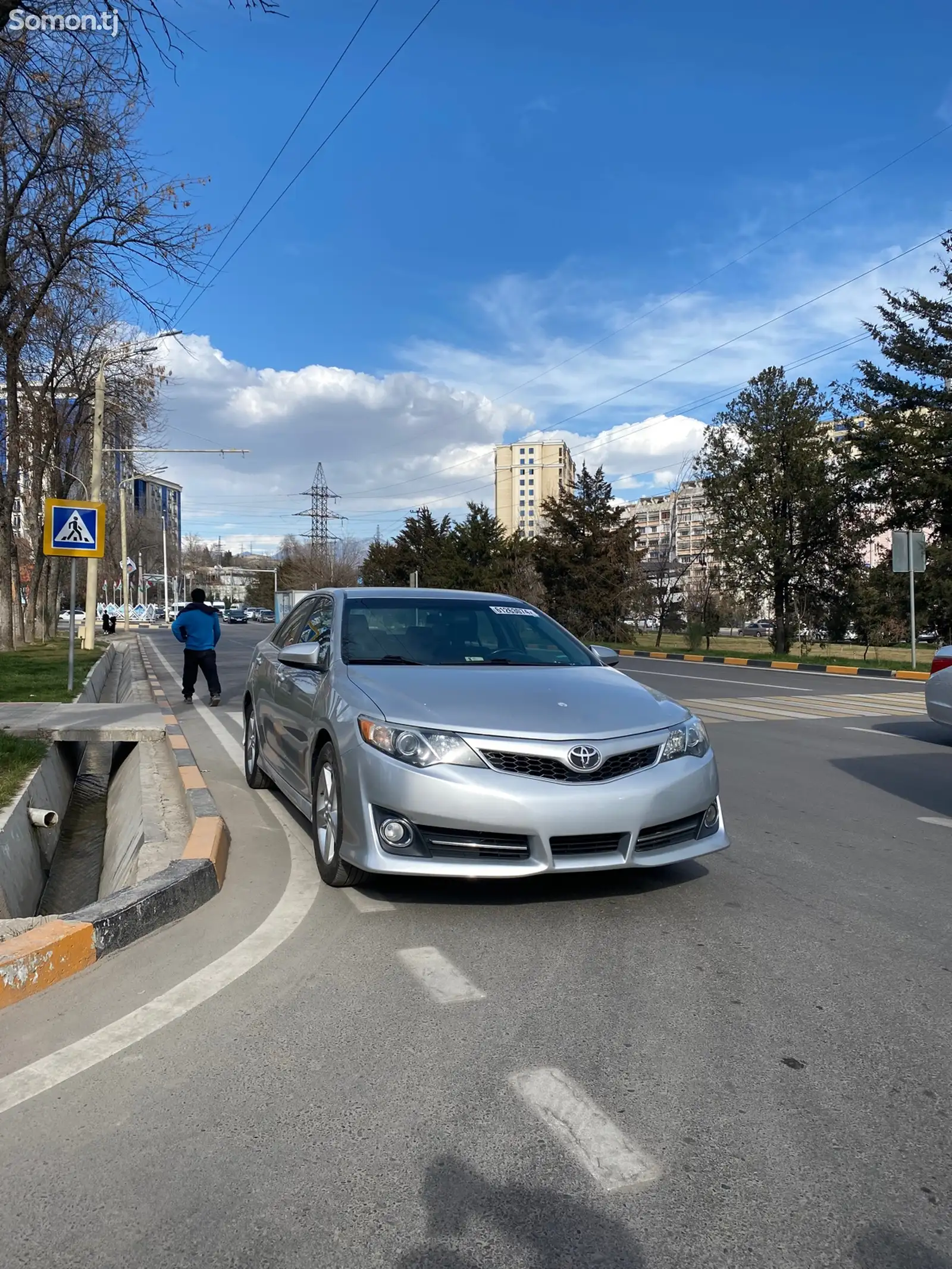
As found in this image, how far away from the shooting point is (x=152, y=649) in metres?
38.4

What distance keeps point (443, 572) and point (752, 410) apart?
2661 centimetres

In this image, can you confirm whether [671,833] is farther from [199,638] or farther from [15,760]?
[199,638]

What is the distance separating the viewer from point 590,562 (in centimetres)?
4175

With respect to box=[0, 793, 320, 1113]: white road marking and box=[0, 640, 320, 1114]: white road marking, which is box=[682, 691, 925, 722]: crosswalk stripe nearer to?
box=[0, 640, 320, 1114]: white road marking

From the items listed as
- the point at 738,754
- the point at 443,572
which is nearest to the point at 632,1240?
the point at 738,754

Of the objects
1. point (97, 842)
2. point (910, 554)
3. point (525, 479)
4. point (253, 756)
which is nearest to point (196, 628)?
point (97, 842)

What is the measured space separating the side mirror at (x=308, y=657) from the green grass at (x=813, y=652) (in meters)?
19.7

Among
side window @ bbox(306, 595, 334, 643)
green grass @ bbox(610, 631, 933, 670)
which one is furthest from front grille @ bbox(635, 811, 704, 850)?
green grass @ bbox(610, 631, 933, 670)

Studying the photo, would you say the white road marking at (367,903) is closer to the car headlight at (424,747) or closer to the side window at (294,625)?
the car headlight at (424,747)

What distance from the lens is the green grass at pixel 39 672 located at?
14531mm

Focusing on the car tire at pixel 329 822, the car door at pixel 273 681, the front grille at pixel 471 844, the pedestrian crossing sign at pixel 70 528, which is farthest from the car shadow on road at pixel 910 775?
the pedestrian crossing sign at pixel 70 528

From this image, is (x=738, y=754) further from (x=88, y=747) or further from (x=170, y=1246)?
(x=88, y=747)

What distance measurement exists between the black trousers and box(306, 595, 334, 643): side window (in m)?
8.15

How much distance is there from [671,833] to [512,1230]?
2.44m
